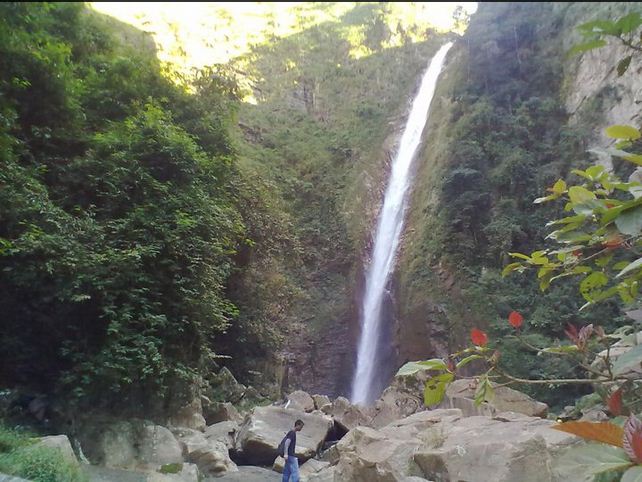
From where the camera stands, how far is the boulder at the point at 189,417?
8172mm

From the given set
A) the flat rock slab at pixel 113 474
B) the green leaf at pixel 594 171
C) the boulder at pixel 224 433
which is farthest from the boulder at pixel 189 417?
the green leaf at pixel 594 171

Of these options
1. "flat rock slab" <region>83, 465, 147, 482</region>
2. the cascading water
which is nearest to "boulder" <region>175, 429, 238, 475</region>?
"flat rock slab" <region>83, 465, 147, 482</region>

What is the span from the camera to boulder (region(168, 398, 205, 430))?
8172 millimetres

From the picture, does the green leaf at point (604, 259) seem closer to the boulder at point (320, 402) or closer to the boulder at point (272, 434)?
the boulder at point (272, 434)

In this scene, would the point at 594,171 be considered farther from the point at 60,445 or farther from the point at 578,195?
the point at 60,445

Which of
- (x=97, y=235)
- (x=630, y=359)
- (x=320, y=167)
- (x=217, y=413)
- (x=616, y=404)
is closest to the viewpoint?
(x=630, y=359)

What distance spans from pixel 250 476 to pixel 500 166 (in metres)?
12.5

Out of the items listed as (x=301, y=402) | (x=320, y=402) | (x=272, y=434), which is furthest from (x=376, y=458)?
(x=320, y=402)

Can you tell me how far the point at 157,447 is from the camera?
6996 millimetres

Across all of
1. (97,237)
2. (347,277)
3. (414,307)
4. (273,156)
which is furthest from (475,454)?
(273,156)

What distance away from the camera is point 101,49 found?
1162 centimetres

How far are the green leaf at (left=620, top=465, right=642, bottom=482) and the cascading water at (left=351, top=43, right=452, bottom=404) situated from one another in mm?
15116

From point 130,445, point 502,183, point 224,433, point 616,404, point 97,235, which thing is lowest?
point 130,445

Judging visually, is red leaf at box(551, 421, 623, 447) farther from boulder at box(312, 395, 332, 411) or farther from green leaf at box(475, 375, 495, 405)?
boulder at box(312, 395, 332, 411)
